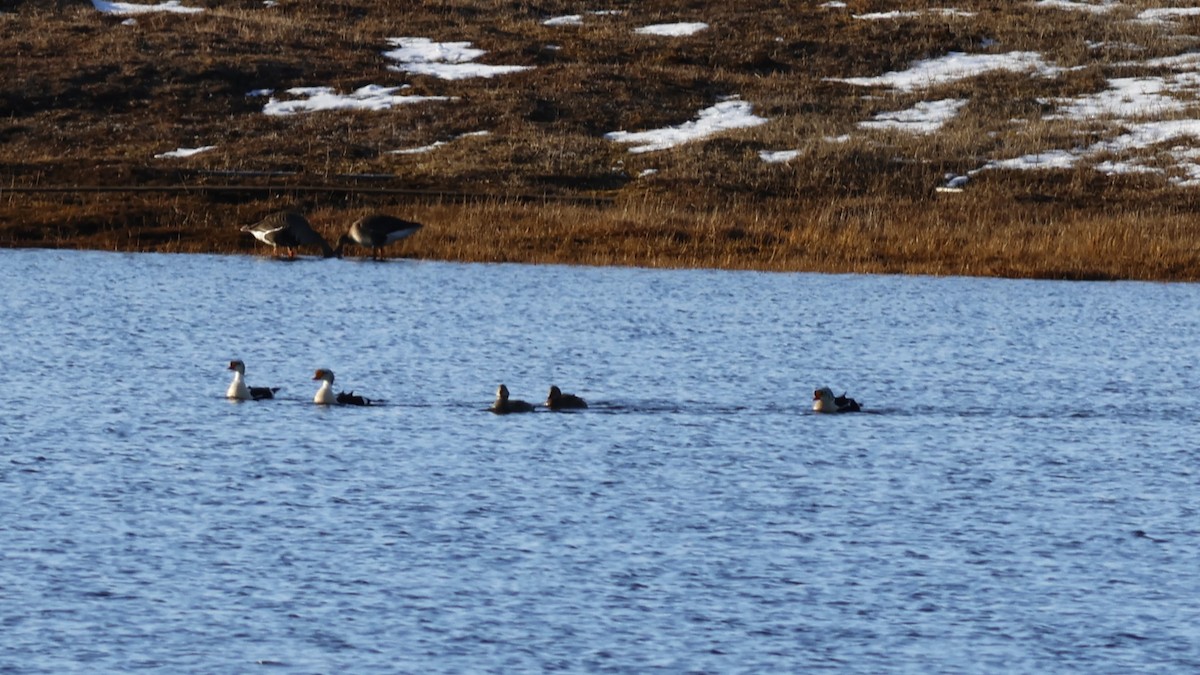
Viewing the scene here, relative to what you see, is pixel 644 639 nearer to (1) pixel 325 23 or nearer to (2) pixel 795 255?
(2) pixel 795 255

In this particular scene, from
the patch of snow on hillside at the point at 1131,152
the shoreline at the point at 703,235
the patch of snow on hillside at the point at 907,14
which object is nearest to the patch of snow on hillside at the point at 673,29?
the patch of snow on hillside at the point at 907,14

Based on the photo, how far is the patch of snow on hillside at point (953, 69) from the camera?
6825 centimetres

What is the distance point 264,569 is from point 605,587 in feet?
8.75

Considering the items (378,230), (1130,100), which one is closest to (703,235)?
(378,230)

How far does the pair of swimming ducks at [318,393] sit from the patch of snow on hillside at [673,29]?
2227 inches

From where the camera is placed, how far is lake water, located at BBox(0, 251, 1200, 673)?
43.0ft

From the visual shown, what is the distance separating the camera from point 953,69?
69750 millimetres

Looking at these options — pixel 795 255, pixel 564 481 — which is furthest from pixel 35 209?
pixel 564 481

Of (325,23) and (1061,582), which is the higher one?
(325,23)

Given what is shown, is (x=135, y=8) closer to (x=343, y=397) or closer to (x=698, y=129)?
(x=698, y=129)

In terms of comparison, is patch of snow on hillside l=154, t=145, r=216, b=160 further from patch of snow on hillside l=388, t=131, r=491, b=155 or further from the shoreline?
the shoreline

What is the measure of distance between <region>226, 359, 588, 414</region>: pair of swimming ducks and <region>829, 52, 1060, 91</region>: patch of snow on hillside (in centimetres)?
4643

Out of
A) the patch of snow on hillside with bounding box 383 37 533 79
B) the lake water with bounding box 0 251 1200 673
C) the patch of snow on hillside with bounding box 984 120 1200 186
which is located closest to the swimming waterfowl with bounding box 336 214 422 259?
the lake water with bounding box 0 251 1200 673

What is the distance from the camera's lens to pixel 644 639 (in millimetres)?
13062
